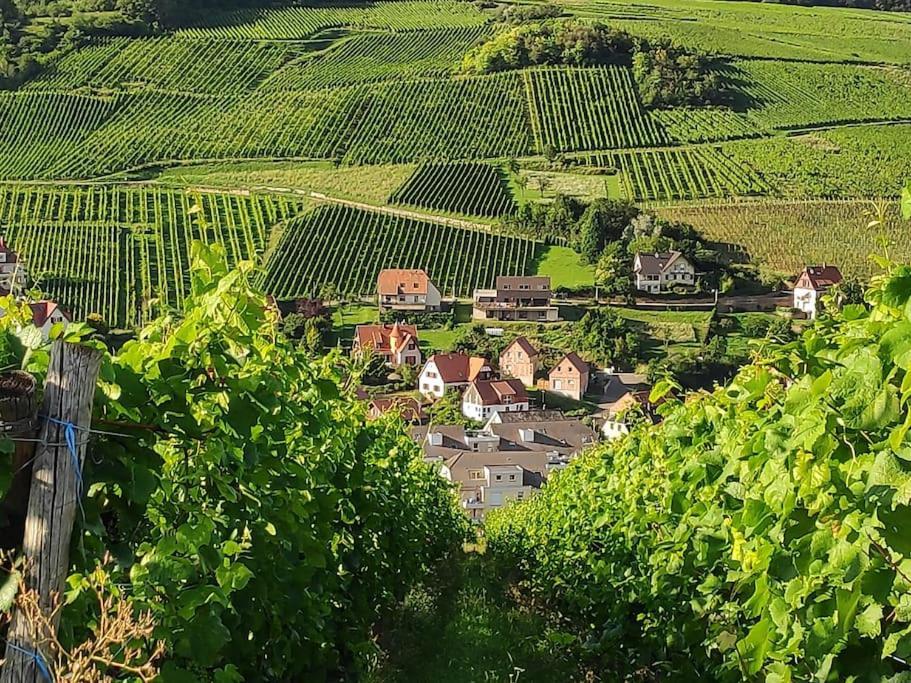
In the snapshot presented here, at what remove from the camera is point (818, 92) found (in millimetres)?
54250

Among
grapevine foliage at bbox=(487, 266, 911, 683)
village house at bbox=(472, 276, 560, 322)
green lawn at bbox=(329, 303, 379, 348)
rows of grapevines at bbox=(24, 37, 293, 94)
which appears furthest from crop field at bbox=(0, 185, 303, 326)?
grapevine foliage at bbox=(487, 266, 911, 683)

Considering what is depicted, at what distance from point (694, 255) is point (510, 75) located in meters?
18.8

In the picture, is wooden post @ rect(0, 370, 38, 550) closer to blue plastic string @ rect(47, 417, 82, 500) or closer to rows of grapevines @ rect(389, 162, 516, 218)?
blue plastic string @ rect(47, 417, 82, 500)

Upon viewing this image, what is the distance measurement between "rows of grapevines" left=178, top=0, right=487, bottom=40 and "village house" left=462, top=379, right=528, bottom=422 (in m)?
33.8

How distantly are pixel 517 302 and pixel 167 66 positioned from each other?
27744 millimetres

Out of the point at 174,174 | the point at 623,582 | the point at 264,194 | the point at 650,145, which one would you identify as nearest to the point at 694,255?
the point at 650,145

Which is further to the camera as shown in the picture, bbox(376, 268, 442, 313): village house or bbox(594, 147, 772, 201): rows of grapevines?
bbox(594, 147, 772, 201): rows of grapevines

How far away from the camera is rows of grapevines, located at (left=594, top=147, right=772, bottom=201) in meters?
44.0

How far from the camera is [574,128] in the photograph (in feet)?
162

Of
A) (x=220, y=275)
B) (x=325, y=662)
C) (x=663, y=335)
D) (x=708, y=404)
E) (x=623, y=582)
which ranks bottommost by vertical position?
(x=663, y=335)

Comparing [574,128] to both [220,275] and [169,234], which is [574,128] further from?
[220,275]

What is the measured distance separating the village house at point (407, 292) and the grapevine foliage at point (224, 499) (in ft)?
103

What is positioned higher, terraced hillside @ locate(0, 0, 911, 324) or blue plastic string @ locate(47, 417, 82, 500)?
blue plastic string @ locate(47, 417, 82, 500)

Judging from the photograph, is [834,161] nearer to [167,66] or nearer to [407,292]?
[407,292]
